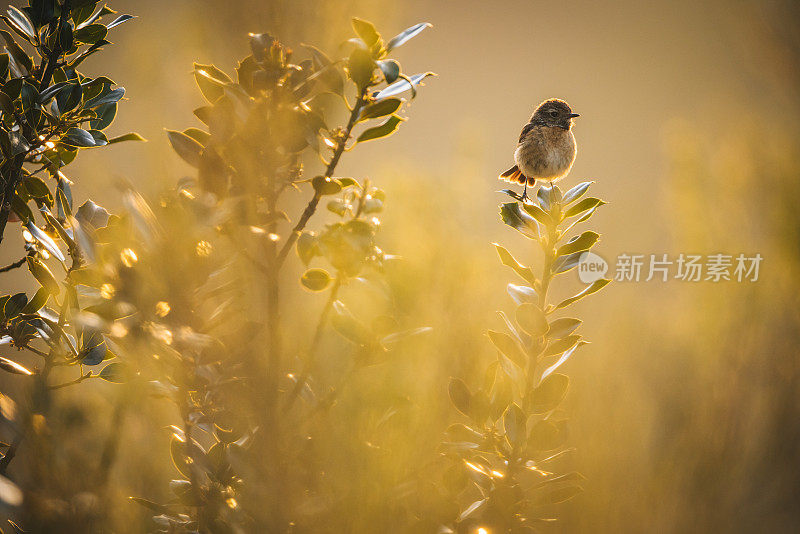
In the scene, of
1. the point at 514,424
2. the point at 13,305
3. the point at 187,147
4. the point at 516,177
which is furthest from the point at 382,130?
the point at 516,177

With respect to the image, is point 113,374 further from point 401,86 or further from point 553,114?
point 553,114

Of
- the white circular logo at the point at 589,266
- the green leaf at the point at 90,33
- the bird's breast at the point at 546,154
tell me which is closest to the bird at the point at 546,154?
the bird's breast at the point at 546,154

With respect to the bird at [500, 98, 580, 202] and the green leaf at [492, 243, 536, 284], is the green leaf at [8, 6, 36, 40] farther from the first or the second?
the bird at [500, 98, 580, 202]

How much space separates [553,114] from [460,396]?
0.63 m

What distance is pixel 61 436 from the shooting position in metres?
0.44

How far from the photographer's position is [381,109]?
1.10ft

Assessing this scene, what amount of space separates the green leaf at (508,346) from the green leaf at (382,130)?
6.6 inches

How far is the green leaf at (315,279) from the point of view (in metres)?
0.34

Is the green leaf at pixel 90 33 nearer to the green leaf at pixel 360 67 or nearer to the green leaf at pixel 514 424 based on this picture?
the green leaf at pixel 360 67

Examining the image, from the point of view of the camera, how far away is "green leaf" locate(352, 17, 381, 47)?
324 millimetres

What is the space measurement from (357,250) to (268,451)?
0.48 feet

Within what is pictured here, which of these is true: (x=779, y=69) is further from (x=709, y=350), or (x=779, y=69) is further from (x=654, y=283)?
(x=709, y=350)

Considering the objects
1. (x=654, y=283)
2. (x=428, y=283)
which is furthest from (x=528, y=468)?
(x=654, y=283)

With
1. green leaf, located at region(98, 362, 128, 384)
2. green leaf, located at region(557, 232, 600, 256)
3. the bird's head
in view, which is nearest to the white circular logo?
green leaf, located at region(557, 232, 600, 256)
